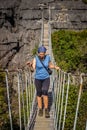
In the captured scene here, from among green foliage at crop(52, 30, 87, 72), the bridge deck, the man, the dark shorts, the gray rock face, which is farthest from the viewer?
the gray rock face

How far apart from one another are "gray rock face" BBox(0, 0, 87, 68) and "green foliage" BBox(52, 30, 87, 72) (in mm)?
1972

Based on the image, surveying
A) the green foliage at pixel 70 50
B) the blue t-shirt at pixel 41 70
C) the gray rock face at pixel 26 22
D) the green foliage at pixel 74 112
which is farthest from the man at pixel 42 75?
the gray rock face at pixel 26 22

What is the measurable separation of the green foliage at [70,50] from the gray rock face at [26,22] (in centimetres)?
197

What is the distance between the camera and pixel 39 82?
6.46 meters

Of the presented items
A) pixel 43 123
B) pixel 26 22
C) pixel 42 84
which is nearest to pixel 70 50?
pixel 26 22

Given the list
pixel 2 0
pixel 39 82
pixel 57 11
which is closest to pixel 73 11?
pixel 57 11

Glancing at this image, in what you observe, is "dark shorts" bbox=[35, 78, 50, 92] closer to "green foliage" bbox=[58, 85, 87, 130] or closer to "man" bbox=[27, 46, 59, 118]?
"man" bbox=[27, 46, 59, 118]

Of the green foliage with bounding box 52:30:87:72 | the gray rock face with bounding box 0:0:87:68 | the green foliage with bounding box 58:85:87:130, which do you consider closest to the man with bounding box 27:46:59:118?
the green foliage with bounding box 58:85:87:130

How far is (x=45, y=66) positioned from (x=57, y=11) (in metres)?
14.8

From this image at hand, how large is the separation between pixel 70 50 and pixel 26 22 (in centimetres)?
506

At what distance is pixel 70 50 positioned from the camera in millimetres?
16109

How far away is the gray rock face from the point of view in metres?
19.7

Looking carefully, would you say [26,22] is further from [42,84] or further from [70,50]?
[42,84]

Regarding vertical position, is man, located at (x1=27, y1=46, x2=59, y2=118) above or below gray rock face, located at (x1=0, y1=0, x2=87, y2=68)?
below
